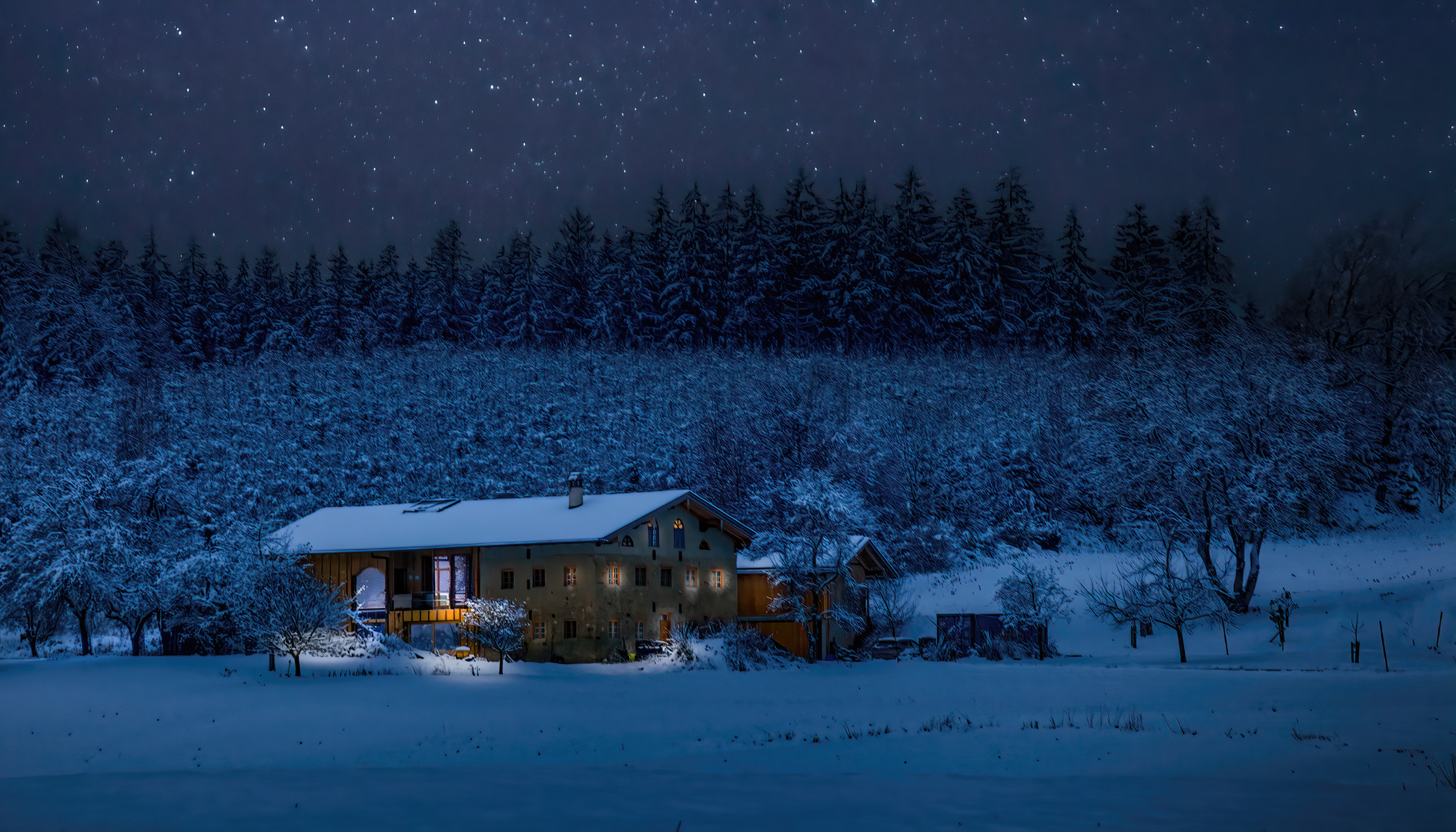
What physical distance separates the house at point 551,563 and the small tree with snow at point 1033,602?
13.2 meters

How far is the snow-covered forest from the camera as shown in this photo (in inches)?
1799

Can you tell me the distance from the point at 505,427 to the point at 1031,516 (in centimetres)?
3844

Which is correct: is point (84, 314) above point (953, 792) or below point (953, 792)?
above

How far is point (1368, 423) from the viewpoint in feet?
191

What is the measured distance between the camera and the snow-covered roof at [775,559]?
1946 inches

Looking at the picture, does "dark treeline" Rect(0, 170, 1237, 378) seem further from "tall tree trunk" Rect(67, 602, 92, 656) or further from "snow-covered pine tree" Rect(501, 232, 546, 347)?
"tall tree trunk" Rect(67, 602, 92, 656)

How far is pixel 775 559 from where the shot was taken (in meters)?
49.0

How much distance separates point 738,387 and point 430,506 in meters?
30.9

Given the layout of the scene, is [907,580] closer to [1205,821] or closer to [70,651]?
[70,651]

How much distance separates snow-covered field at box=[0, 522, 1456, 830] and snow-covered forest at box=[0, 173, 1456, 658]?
8.65m

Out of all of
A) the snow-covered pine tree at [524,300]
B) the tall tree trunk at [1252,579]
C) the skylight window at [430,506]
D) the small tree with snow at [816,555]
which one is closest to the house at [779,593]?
the small tree with snow at [816,555]

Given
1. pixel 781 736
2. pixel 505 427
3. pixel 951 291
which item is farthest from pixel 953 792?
pixel 951 291

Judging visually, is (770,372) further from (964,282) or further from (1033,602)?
(1033,602)

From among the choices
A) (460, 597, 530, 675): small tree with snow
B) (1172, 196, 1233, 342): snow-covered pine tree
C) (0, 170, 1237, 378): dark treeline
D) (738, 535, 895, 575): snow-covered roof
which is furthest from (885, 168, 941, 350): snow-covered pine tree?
(460, 597, 530, 675): small tree with snow
